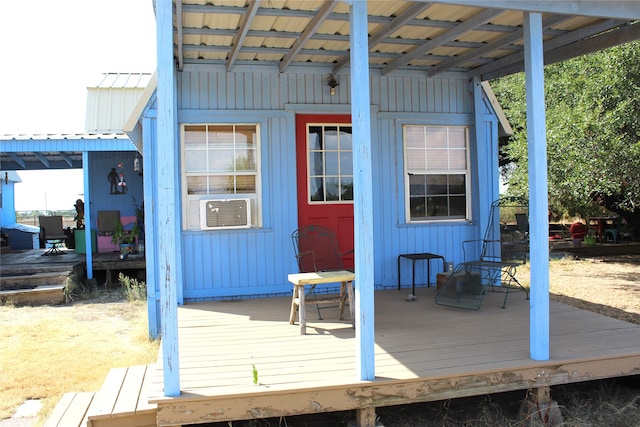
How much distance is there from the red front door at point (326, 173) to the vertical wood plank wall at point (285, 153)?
0.38 ft

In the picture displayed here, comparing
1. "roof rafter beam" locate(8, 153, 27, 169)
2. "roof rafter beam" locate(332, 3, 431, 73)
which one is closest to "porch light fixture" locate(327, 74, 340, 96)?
"roof rafter beam" locate(332, 3, 431, 73)

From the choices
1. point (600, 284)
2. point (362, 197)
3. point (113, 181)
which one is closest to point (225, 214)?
point (362, 197)

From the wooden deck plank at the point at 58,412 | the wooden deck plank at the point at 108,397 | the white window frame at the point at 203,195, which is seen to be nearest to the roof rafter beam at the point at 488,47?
the white window frame at the point at 203,195

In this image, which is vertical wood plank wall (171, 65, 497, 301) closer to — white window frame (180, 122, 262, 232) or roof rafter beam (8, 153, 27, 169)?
white window frame (180, 122, 262, 232)

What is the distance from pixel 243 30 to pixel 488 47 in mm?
2477

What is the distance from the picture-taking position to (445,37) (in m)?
4.91

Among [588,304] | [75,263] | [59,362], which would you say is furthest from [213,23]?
[75,263]

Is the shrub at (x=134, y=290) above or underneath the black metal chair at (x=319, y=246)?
underneath

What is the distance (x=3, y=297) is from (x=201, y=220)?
15.7ft

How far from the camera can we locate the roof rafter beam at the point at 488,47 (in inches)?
177

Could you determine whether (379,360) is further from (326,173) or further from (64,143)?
(64,143)

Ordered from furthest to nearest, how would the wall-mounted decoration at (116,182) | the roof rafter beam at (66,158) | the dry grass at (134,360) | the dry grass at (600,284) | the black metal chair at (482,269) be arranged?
the roof rafter beam at (66,158) → the wall-mounted decoration at (116,182) → the dry grass at (600,284) → the black metal chair at (482,269) → the dry grass at (134,360)

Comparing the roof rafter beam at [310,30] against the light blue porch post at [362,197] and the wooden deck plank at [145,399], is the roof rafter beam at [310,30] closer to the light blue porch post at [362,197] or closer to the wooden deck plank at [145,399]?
the light blue porch post at [362,197]

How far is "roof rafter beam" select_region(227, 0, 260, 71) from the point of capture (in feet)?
13.2
